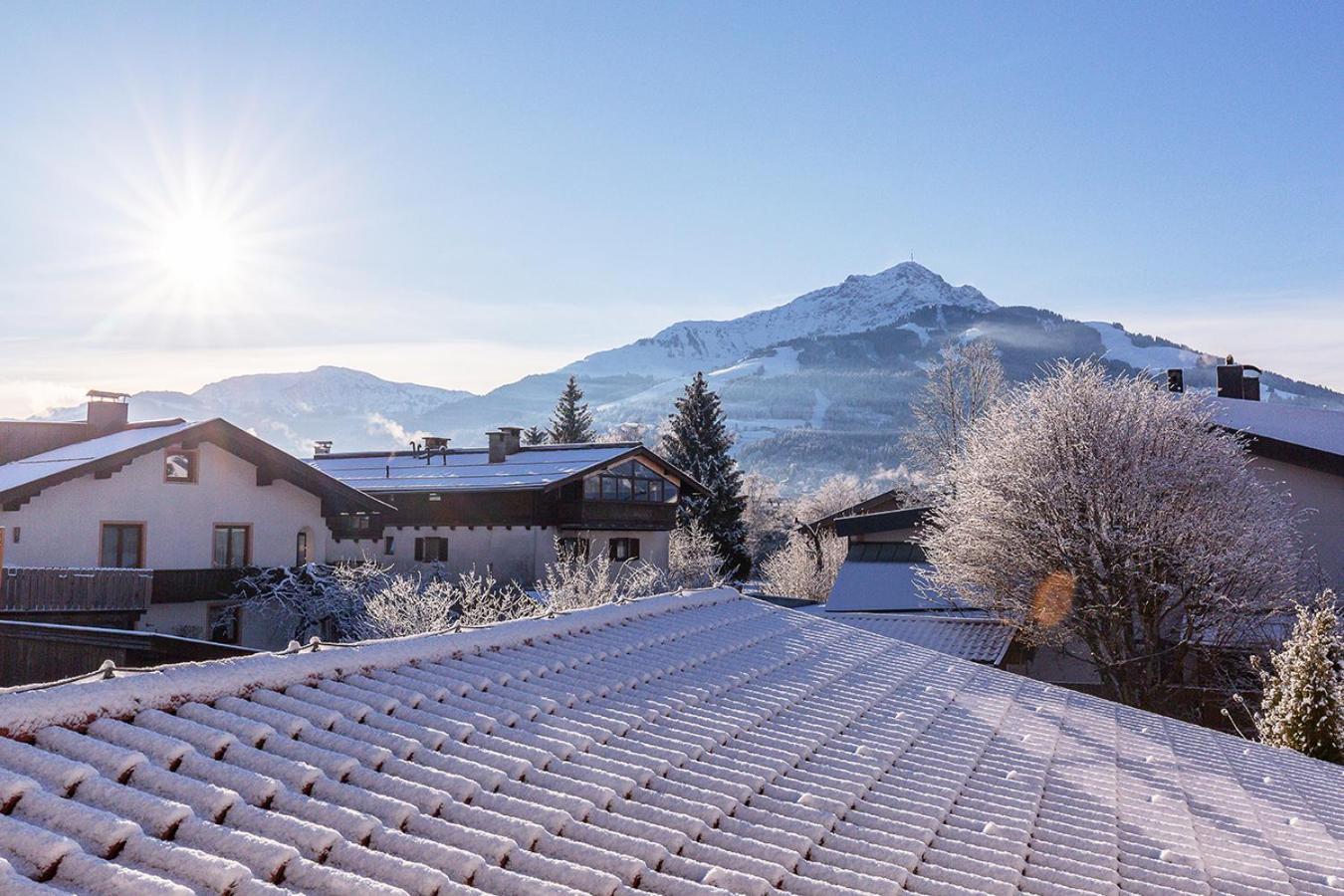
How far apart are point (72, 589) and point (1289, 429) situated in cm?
2671

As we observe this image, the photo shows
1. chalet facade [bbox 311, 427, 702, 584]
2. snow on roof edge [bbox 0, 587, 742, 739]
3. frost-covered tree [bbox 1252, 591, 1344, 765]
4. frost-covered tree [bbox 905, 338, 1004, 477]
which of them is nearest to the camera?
snow on roof edge [bbox 0, 587, 742, 739]

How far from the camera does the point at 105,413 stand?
27.4m

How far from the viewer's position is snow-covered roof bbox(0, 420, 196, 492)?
72.9ft

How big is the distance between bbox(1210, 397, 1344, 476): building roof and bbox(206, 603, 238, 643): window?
74.0 ft

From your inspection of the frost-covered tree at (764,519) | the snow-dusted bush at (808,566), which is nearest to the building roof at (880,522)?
the snow-dusted bush at (808,566)

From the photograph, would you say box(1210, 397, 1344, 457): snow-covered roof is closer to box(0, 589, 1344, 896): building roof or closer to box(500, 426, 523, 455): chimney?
box(0, 589, 1344, 896): building roof

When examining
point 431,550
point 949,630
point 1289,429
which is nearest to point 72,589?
point 431,550

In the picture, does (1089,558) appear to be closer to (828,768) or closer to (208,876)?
(828,768)

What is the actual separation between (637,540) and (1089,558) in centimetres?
2189

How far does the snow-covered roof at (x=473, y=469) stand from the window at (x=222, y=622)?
1181cm

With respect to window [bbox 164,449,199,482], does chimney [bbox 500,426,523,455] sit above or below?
A: above

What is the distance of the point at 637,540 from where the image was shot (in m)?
40.4

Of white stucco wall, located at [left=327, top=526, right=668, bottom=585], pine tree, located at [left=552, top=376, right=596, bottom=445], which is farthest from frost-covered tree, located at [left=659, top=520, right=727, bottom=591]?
pine tree, located at [left=552, top=376, right=596, bottom=445]

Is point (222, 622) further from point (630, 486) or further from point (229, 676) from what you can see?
point (229, 676)
